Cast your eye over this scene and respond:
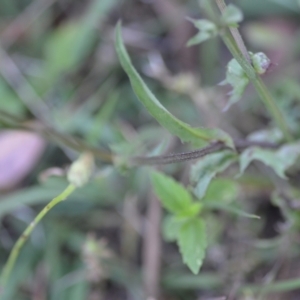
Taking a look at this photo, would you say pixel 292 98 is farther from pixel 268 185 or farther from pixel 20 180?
pixel 20 180

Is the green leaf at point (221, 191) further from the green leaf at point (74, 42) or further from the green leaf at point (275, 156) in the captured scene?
the green leaf at point (74, 42)

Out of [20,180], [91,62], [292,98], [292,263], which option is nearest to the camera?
[292,263]

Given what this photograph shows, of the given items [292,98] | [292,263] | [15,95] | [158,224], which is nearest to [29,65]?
[15,95]

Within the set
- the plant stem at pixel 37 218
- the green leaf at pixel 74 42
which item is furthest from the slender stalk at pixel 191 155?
the green leaf at pixel 74 42

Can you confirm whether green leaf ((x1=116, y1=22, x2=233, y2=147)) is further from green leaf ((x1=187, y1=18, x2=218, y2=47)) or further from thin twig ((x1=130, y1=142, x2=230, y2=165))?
green leaf ((x1=187, y1=18, x2=218, y2=47))

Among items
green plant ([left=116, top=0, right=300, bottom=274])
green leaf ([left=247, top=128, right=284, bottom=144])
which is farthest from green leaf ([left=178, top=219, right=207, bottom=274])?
green leaf ([left=247, top=128, right=284, bottom=144])

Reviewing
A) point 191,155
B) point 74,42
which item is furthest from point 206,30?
point 74,42

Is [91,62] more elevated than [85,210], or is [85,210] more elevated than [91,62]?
[91,62]
